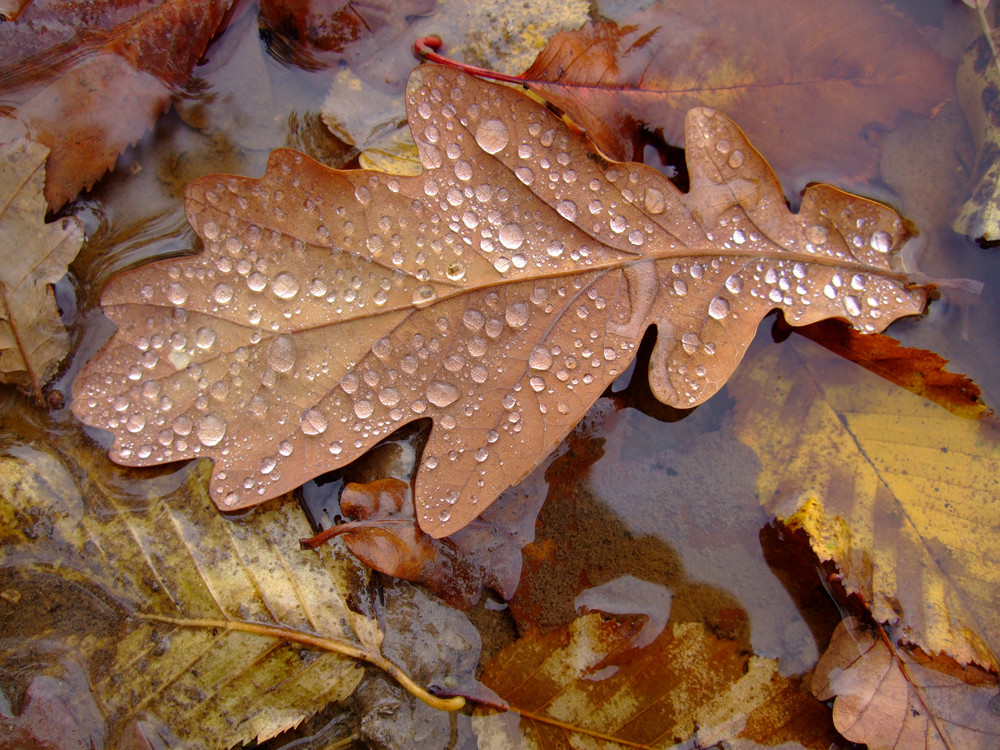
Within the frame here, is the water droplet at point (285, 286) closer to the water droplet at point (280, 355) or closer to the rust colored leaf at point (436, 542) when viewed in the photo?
the water droplet at point (280, 355)

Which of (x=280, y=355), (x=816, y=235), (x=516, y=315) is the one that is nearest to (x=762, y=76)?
(x=816, y=235)

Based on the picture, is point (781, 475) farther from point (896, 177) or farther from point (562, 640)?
point (896, 177)

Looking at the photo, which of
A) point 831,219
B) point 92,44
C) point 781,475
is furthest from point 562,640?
point 92,44

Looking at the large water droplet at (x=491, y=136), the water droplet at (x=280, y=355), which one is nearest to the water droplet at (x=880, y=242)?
the large water droplet at (x=491, y=136)

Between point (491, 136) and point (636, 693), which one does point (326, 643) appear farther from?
point (491, 136)

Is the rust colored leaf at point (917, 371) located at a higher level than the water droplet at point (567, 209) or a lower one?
lower
